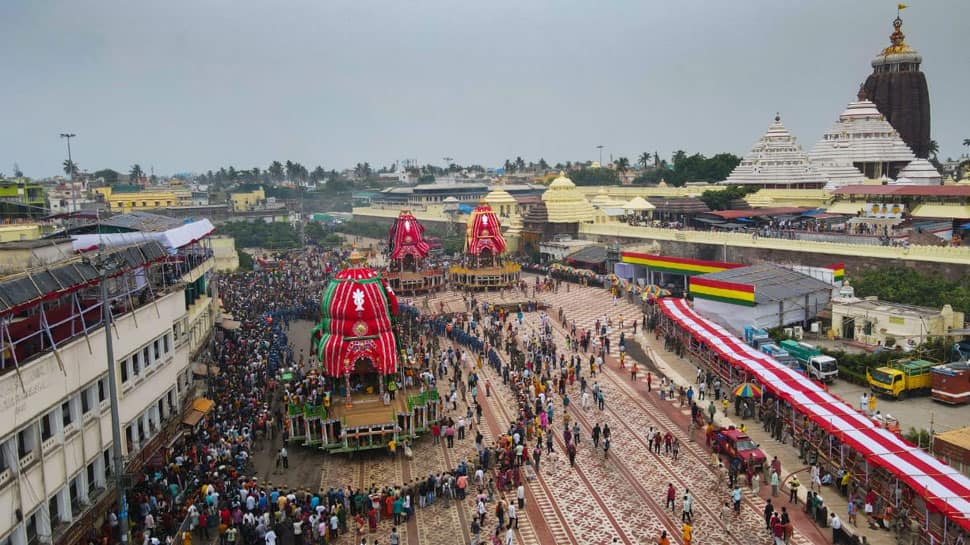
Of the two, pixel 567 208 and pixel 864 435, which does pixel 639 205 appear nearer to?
pixel 567 208

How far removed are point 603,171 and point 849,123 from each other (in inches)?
2262

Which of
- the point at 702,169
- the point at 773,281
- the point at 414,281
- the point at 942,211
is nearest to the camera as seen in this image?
the point at 773,281

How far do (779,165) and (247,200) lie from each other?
7794 cm

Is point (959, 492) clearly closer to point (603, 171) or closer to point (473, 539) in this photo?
point (473, 539)

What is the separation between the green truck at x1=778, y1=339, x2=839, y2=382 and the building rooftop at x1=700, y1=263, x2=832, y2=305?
147 inches

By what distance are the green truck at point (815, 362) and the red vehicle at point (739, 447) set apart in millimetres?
6157

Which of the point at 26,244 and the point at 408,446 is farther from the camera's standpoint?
the point at 408,446

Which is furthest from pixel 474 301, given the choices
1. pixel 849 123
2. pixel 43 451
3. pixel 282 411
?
pixel 849 123

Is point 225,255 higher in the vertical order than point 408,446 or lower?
higher

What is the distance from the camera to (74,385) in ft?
49.0

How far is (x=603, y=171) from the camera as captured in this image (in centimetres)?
11475

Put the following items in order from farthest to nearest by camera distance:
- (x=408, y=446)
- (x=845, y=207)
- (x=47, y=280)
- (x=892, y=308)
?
(x=845, y=207) → (x=892, y=308) → (x=408, y=446) → (x=47, y=280)

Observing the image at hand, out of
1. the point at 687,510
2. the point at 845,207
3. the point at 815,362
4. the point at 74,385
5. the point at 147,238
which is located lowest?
the point at 687,510

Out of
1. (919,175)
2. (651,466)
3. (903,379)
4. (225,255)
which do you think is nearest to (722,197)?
(919,175)
